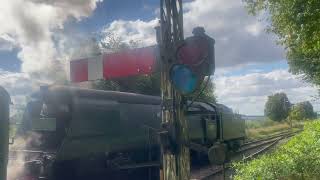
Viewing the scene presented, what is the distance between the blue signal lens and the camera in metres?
4.77

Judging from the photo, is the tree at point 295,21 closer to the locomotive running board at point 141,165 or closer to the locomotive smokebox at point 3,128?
the locomotive running board at point 141,165

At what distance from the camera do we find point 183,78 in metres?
4.86

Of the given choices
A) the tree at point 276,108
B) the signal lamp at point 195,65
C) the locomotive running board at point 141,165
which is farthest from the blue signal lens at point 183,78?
the tree at point 276,108

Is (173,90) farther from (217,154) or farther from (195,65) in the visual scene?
(217,154)

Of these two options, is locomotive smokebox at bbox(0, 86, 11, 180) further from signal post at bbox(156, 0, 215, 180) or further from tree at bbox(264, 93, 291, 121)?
tree at bbox(264, 93, 291, 121)

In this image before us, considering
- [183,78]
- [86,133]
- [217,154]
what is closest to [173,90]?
[183,78]

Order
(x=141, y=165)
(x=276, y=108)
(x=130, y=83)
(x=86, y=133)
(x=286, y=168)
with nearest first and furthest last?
(x=286, y=168) → (x=86, y=133) → (x=141, y=165) → (x=130, y=83) → (x=276, y=108)

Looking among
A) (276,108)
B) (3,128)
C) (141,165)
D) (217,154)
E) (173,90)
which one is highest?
(276,108)

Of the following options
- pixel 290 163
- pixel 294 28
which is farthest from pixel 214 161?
pixel 294 28

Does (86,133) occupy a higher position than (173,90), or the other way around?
(173,90)

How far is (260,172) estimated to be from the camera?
6.60m

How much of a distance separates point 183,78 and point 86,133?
509 centimetres

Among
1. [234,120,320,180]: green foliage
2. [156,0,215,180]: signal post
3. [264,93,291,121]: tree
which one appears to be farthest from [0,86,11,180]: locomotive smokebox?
[264,93,291,121]: tree

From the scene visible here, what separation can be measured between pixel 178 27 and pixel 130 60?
904 millimetres
